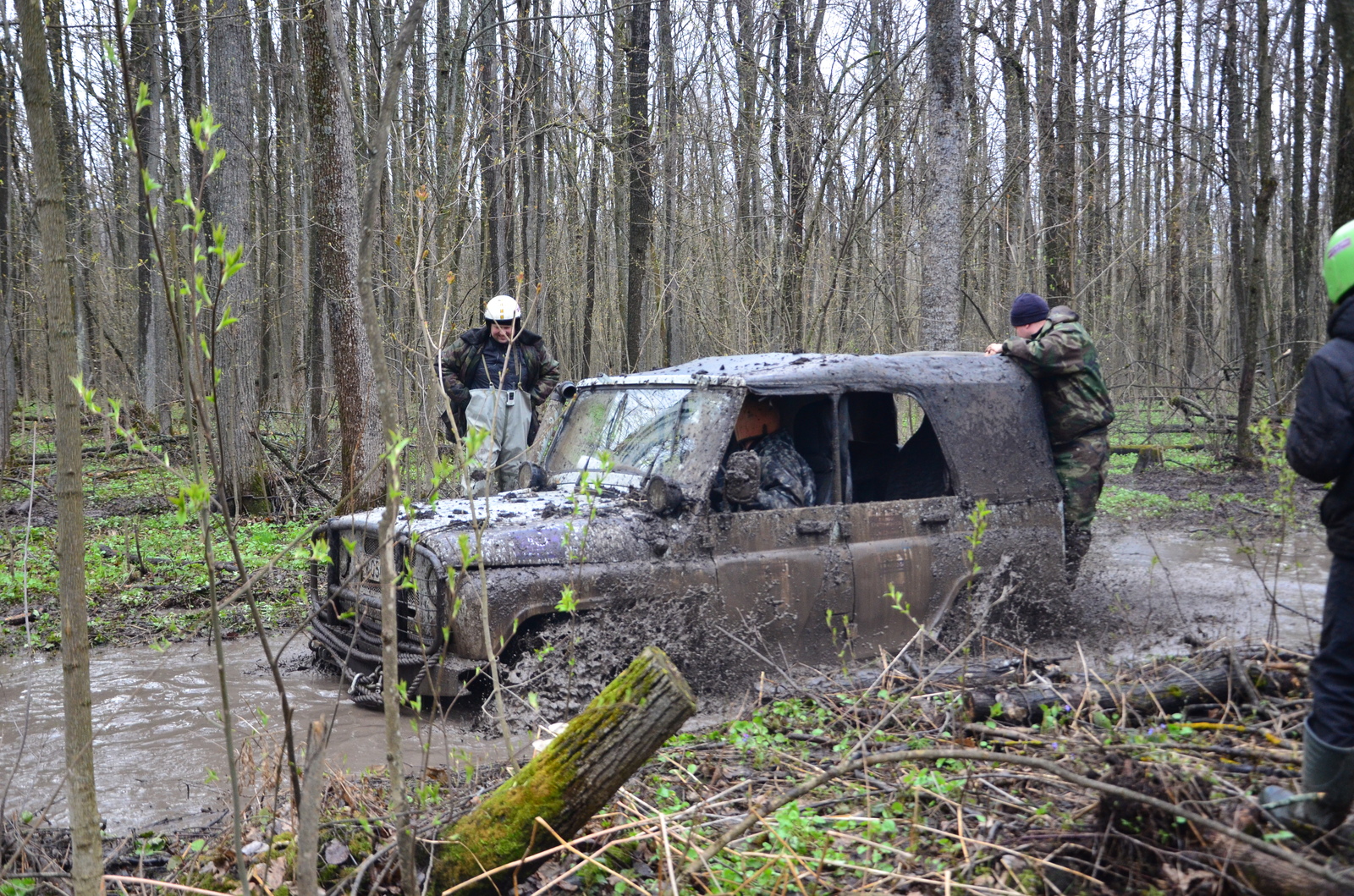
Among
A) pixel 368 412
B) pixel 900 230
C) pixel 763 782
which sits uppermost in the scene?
pixel 900 230

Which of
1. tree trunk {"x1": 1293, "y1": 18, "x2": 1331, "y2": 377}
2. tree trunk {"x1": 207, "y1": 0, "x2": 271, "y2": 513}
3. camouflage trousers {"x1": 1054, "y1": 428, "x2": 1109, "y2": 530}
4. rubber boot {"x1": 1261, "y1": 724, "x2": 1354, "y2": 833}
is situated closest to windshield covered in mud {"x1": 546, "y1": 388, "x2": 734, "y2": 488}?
camouflage trousers {"x1": 1054, "y1": 428, "x2": 1109, "y2": 530}

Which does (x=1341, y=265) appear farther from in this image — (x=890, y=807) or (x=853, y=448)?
(x=853, y=448)

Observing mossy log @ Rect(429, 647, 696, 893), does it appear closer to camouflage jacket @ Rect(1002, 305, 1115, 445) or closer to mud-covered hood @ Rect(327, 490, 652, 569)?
mud-covered hood @ Rect(327, 490, 652, 569)

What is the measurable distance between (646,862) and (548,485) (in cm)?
317

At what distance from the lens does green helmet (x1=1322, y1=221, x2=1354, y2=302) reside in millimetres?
3205

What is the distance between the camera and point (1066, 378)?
20.6ft

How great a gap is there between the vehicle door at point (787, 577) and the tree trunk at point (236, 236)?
7693mm

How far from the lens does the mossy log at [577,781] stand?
9.20 ft

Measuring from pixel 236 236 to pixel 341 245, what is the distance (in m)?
3.08

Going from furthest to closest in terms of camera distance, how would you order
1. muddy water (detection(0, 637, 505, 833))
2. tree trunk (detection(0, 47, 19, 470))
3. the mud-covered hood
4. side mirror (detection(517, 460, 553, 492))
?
tree trunk (detection(0, 47, 19, 470)) < side mirror (detection(517, 460, 553, 492)) < the mud-covered hood < muddy water (detection(0, 637, 505, 833))

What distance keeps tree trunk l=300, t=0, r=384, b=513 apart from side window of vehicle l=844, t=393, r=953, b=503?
4437mm

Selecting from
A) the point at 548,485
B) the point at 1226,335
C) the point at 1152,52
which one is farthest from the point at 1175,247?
A: the point at 548,485

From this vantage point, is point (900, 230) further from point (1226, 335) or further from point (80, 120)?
point (1226, 335)

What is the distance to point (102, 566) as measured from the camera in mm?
9117
